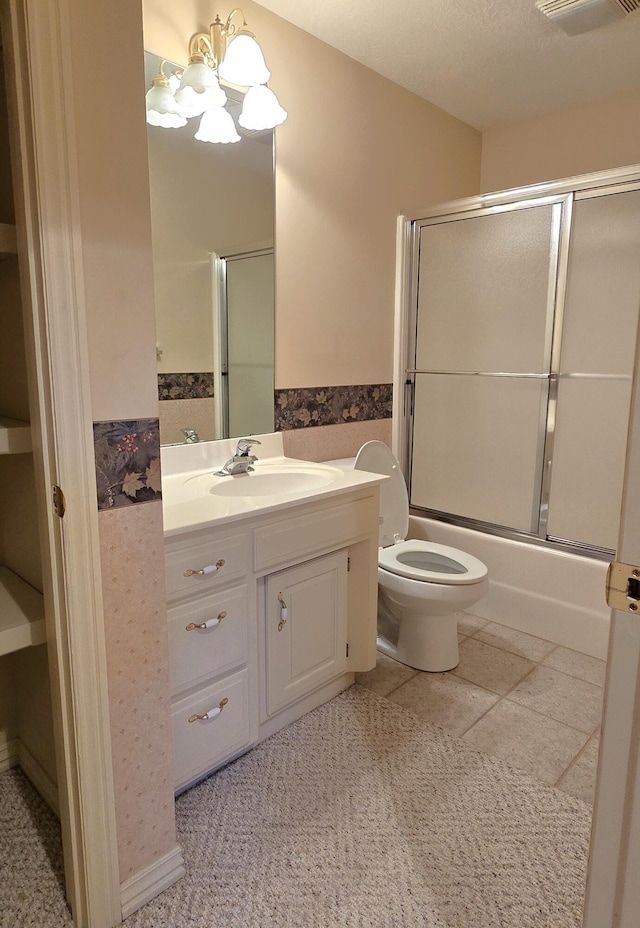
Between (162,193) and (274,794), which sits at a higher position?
(162,193)

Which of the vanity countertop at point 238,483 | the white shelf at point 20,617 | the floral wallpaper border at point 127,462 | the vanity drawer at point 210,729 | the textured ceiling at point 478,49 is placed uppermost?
the textured ceiling at point 478,49

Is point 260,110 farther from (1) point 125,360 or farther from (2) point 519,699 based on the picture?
(2) point 519,699

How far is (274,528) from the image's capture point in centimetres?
178

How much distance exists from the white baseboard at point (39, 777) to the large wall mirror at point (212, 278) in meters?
1.04

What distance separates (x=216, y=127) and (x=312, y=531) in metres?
1.42

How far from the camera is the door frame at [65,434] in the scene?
3.44 ft

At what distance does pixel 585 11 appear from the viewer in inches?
84.8

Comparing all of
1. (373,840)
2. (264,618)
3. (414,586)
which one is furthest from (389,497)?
(373,840)

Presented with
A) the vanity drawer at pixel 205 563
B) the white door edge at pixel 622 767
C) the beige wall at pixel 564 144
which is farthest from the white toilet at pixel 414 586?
the beige wall at pixel 564 144

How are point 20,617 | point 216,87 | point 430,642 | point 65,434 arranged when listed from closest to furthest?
point 65,434 < point 20,617 < point 216,87 < point 430,642

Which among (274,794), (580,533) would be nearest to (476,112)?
(580,533)

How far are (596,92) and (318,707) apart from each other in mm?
3014

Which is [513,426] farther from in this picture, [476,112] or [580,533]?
[476,112]

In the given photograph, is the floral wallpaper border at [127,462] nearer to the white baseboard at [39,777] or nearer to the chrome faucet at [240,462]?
the chrome faucet at [240,462]
